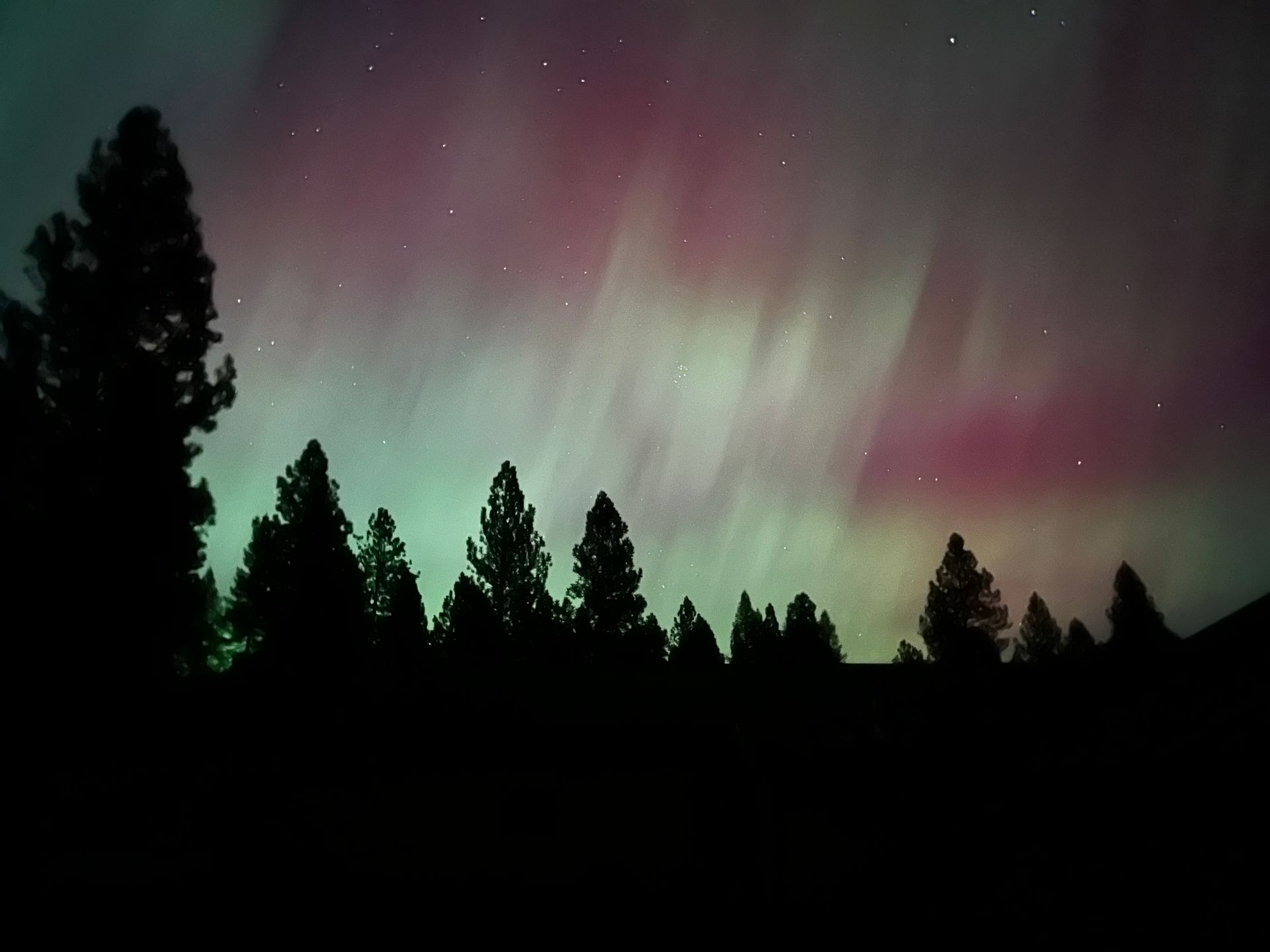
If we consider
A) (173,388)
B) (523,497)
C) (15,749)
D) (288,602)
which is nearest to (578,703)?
(15,749)

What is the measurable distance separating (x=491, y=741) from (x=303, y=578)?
2774 cm

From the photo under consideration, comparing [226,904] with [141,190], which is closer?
[226,904]

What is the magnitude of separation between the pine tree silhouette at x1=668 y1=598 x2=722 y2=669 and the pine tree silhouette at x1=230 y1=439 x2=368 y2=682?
15425 mm

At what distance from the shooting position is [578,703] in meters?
14.6

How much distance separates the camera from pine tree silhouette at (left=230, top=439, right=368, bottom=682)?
115ft

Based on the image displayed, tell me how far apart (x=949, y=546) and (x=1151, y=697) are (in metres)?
57.6

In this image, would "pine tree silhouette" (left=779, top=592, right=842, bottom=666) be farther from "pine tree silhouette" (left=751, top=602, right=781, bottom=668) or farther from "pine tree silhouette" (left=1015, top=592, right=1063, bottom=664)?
"pine tree silhouette" (left=1015, top=592, right=1063, bottom=664)

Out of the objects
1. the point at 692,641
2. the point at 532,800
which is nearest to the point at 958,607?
the point at 692,641

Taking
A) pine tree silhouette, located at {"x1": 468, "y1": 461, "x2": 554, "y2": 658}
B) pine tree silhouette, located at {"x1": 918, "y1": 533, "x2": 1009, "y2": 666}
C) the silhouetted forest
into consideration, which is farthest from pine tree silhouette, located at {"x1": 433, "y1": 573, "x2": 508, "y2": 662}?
pine tree silhouette, located at {"x1": 918, "y1": 533, "x2": 1009, "y2": 666}

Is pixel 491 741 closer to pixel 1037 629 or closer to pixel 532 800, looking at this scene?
pixel 532 800

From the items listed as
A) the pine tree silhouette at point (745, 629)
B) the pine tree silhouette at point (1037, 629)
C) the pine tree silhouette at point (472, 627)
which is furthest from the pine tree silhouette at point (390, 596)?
the pine tree silhouette at point (1037, 629)

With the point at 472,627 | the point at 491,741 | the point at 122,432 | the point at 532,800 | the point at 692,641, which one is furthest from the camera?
the point at 692,641

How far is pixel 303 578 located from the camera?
37.2m

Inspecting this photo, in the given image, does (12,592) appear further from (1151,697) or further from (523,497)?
(523,497)
